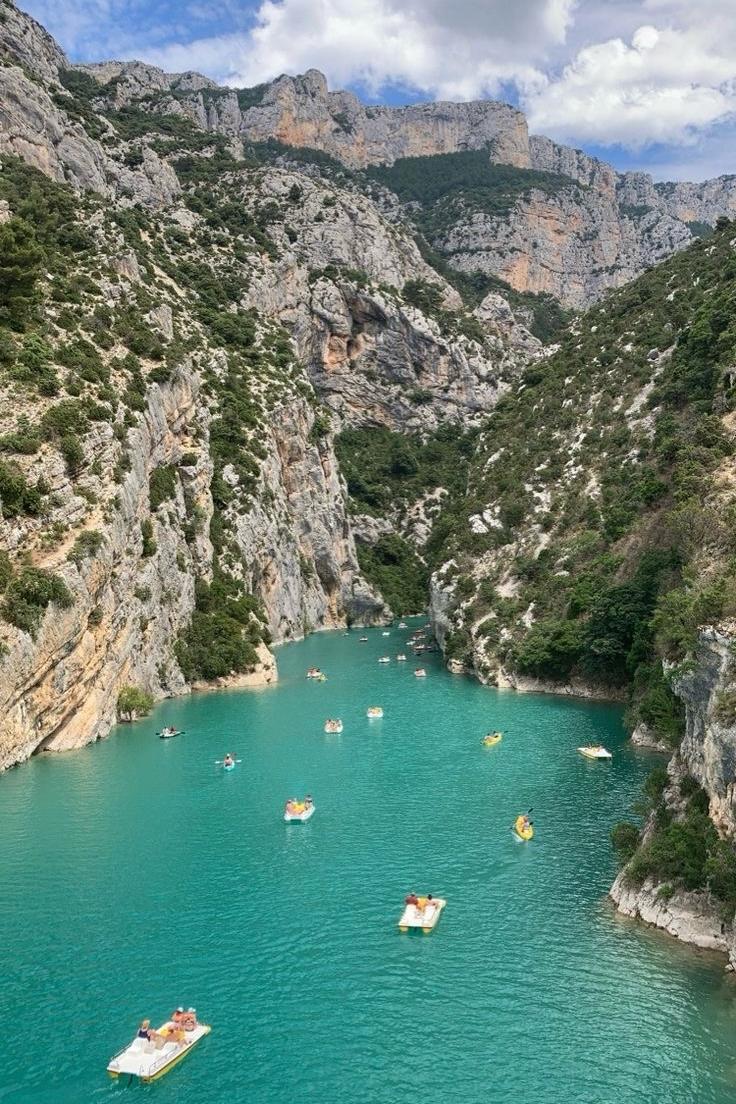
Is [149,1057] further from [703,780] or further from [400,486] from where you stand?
[400,486]

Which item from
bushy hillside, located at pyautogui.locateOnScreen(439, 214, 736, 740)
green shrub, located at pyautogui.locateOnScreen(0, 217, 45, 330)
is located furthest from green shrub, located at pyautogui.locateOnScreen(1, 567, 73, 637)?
bushy hillside, located at pyautogui.locateOnScreen(439, 214, 736, 740)

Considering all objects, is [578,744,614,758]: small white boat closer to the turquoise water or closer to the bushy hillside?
the turquoise water

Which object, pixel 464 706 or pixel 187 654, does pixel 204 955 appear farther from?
pixel 187 654

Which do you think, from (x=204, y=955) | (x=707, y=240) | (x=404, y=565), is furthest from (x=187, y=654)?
(x=707, y=240)

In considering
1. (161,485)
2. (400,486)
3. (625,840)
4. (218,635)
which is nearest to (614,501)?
(218,635)

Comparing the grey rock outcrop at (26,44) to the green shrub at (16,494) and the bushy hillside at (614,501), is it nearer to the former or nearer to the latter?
the green shrub at (16,494)

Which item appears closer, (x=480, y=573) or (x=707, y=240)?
(x=480, y=573)
